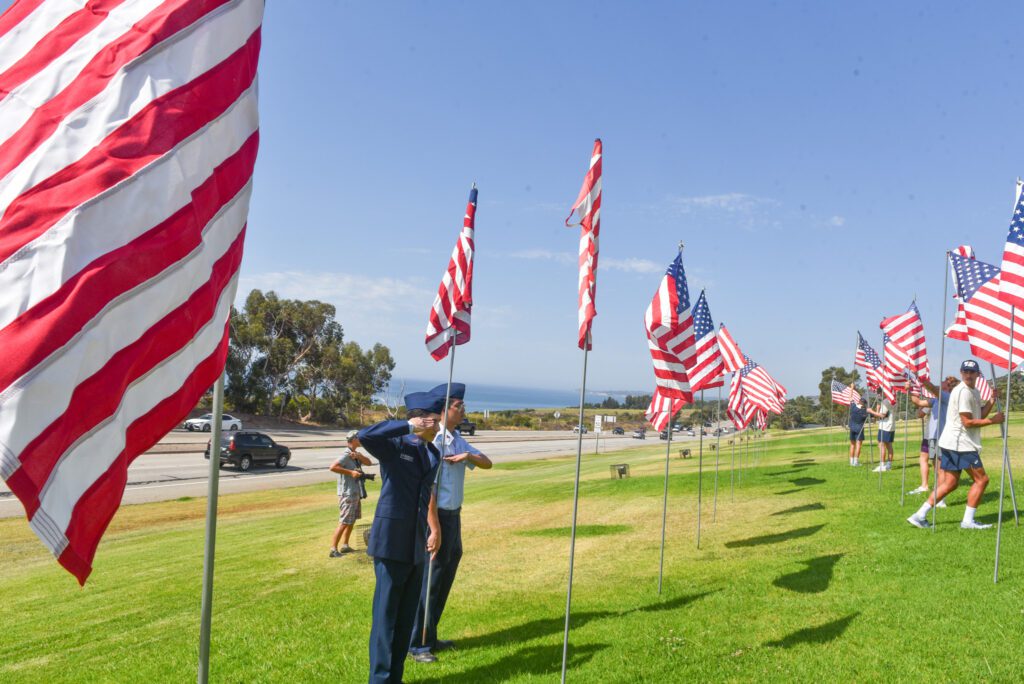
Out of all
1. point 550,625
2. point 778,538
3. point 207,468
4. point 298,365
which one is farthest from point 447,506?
point 298,365

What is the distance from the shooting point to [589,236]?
733 centimetres

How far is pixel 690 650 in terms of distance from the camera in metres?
7.05

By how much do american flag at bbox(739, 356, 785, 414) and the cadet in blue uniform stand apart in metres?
17.0

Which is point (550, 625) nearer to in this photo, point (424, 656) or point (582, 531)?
point (424, 656)

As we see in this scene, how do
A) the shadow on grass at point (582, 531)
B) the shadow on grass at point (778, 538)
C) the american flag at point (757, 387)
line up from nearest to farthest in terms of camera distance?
the shadow on grass at point (778, 538), the shadow on grass at point (582, 531), the american flag at point (757, 387)

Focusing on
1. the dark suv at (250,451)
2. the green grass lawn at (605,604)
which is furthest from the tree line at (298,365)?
the green grass lawn at (605,604)

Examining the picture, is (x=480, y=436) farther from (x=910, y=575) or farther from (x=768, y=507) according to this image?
(x=910, y=575)

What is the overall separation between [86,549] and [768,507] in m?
15.1

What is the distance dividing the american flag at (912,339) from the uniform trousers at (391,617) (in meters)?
13.1

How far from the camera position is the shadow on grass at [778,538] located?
39.5ft

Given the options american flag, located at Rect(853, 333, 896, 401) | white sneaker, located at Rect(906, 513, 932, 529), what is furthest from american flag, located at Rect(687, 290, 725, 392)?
american flag, located at Rect(853, 333, 896, 401)

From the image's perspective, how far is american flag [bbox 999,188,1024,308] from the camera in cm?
838

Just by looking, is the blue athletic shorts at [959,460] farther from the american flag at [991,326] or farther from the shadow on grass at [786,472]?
the shadow on grass at [786,472]

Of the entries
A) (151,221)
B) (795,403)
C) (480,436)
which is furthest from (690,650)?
(795,403)
